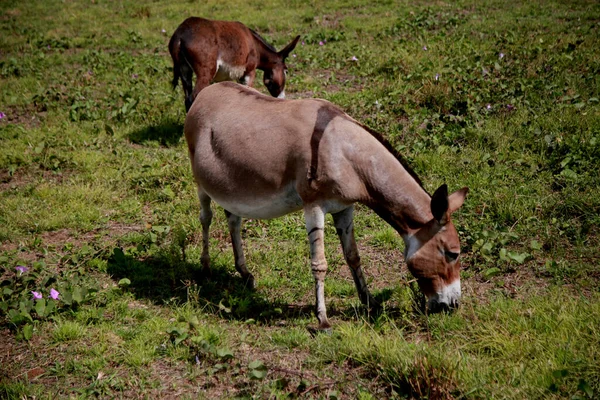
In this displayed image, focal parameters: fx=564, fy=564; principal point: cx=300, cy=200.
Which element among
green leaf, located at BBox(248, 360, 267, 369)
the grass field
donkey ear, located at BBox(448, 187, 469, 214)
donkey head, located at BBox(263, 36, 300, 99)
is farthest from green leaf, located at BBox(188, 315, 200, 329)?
donkey head, located at BBox(263, 36, 300, 99)

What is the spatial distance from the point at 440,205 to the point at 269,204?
1431 millimetres

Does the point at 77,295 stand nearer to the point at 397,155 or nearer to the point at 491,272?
the point at 397,155

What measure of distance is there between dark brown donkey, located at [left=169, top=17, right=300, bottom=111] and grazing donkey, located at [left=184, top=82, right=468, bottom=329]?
365cm

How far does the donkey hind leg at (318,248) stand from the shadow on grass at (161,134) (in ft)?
14.6

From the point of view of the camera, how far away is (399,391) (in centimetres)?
381

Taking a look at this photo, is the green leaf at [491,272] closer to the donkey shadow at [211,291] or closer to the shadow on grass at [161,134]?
the donkey shadow at [211,291]

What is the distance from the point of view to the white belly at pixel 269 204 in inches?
184

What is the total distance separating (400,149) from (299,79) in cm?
364

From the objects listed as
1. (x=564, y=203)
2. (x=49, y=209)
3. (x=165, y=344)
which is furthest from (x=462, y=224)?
(x=49, y=209)

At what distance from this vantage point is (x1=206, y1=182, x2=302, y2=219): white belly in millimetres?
4676

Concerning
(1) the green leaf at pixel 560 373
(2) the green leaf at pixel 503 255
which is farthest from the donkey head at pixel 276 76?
(1) the green leaf at pixel 560 373

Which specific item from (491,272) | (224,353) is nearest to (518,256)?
(491,272)

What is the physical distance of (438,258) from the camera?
4324 millimetres

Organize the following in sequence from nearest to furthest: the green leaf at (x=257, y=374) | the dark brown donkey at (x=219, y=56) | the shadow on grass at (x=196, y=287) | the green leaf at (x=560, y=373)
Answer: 1. the green leaf at (x=560, y=373)
2. the green leaf at (x=257, y=374)
3. the shadow on grass at (x=196, y=287)
4. the dark brown donkey at (x=219, y=56)
